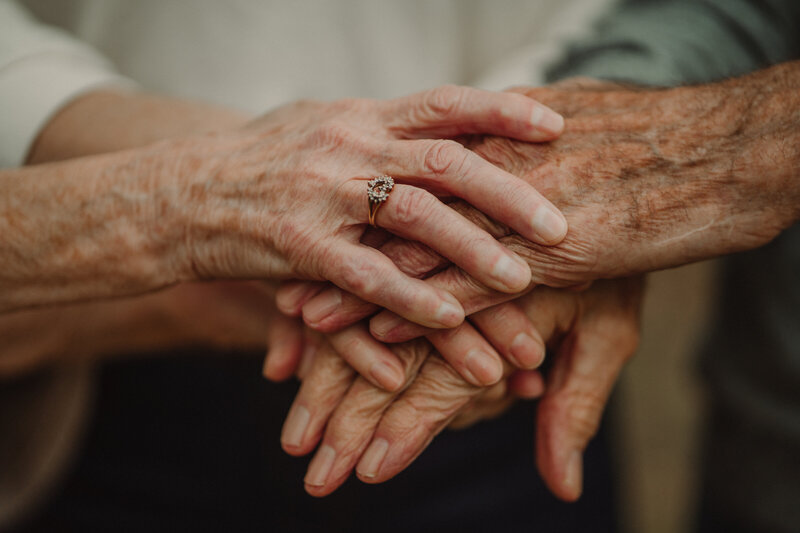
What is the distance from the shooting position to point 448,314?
2.49 feet

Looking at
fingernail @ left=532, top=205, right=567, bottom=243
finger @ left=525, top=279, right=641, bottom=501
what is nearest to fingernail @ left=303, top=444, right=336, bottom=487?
finger @ left=525, top=279, right=641, bottom=501

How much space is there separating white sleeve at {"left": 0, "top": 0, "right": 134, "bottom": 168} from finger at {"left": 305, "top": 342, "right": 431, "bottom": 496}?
33.0 inches

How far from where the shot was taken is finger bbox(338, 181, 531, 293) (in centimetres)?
74

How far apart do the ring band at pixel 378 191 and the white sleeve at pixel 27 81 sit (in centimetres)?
77

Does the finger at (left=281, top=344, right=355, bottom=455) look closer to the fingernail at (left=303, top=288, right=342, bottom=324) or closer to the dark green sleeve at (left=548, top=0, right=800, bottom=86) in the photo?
the fingernail at (left=303, top=288, right=342, bottom=324)

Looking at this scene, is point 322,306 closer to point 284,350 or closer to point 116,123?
point 284,350

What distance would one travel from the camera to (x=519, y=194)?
0.75m

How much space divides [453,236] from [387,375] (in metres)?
0.24

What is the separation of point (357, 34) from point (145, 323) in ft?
2.57

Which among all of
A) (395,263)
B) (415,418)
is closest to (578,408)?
(415,418)

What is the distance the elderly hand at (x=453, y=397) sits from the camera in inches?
34.4

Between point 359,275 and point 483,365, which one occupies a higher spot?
point 359,275

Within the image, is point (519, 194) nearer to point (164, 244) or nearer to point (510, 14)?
point (164, 244)

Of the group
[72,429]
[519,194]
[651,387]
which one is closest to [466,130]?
[519,194]
